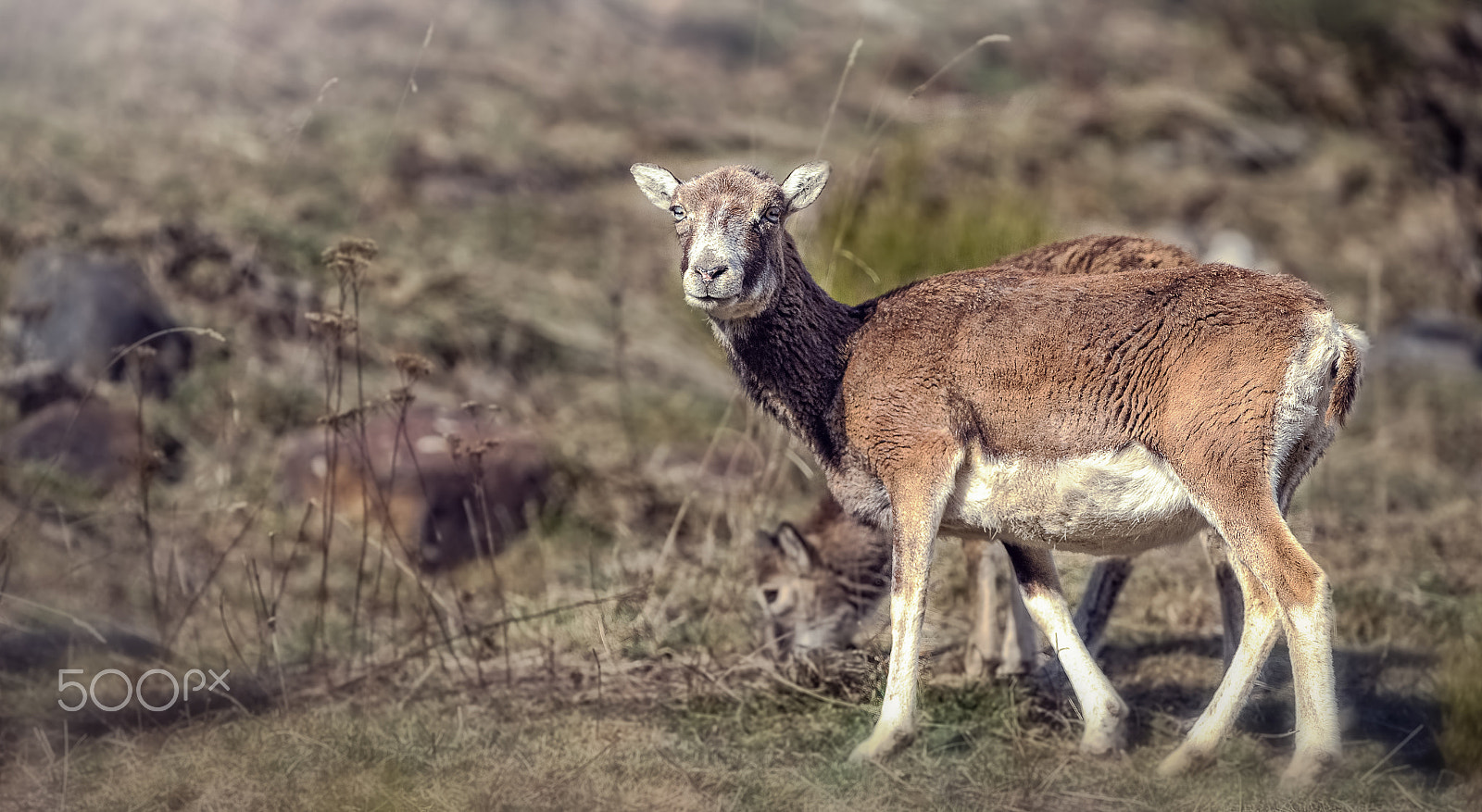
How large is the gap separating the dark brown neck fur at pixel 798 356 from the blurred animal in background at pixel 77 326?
20.4ft

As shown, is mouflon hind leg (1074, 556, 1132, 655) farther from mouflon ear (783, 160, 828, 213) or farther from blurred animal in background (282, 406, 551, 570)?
blurred animal in background (282, 406, 551, 570)

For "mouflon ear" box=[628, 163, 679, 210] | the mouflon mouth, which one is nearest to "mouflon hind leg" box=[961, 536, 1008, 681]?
the mouflon mouth

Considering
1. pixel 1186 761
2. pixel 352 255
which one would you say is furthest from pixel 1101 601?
Result: pixel 352 255

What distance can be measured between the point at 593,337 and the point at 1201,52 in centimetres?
1224

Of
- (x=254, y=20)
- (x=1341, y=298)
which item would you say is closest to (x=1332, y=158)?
(x=1341, y=298)

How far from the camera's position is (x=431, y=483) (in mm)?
9664

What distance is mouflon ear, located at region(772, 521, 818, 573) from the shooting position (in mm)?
7516

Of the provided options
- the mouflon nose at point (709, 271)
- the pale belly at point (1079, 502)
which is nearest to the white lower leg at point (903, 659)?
the pale belly at point (1079, 502)

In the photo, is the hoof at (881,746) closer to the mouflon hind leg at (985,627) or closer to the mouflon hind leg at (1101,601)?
the mouflon hind leg at (985,627)

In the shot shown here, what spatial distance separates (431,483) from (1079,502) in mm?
5573

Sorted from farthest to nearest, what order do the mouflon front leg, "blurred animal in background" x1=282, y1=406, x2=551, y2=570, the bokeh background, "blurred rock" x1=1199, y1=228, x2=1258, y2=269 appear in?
"blurred rock" x1=1199, y1=228, x2=1258, y2=269 → "blurred animal in background" x1=282, y1=406, x2=551, y2=570 → the bokeh background → the mouflon front leg

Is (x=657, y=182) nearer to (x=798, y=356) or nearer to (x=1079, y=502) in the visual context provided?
(x=798, y=356)

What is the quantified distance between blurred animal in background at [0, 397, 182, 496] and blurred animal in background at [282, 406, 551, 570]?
104 cm

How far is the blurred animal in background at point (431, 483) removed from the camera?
949 centimetres
